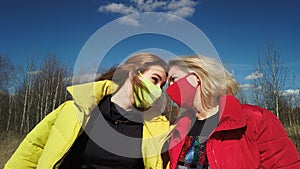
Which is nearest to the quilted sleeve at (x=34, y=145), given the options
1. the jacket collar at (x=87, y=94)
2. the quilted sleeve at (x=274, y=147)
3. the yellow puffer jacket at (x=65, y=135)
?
the yellow puffer jacket at (x=65, y=135)

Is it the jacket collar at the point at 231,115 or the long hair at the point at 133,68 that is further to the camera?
the long hair at the point at 133,68

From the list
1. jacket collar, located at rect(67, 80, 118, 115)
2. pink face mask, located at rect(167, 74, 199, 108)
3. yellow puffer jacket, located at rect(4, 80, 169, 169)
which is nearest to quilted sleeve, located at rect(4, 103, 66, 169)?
yellow puffer jacket, located at rect(4, 80, 169, 169)

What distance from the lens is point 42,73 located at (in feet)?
94.3

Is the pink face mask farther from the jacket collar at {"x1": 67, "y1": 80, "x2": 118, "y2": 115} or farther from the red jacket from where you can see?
the jacket collar at {"x1": 67, "y1": 80, "x2": 118, "y2": 115}

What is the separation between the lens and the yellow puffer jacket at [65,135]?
1.96 metres

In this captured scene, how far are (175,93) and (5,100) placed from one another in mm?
31788

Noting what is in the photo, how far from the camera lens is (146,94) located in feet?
7.33

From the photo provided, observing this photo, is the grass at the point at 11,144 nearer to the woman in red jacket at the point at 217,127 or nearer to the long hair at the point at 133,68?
the long hair at the point at 133,68

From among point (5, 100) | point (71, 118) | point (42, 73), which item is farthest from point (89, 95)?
point (5, 100)

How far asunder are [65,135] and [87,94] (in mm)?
314

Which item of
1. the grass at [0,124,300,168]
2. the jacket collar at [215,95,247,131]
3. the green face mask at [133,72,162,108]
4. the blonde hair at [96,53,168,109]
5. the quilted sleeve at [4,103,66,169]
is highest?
A: the blonde hair at [96,53,168,109]

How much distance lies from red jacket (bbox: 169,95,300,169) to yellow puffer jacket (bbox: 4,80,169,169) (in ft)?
1.43

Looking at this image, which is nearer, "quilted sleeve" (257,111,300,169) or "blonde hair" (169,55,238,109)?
"quilted sleeve" (257,111,300,169)

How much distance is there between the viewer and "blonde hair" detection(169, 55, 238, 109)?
6.57 ft
